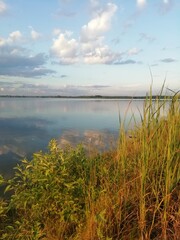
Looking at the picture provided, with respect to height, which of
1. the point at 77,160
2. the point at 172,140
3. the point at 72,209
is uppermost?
the point at 172,140

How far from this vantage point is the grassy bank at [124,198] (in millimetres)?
4234

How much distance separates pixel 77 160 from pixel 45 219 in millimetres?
1680

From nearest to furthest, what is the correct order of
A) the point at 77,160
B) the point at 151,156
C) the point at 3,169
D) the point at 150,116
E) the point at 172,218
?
1. the point at 172,218
2. the point at 151,156
3. the point at 150,116
4. the point at 77,160
5. the point at 3,169

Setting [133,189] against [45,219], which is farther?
[45,219]

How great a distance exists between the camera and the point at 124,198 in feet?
15.0

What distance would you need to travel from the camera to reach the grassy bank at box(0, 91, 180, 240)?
13.9 ft

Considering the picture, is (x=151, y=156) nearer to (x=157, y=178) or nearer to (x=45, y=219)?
(x=157, y=178)

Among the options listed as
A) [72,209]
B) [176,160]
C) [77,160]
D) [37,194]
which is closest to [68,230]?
[72,209]

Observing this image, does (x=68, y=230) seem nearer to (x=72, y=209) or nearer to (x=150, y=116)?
(x=72, y=209)

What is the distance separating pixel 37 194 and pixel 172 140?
2.81 metres

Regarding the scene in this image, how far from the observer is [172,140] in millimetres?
4461

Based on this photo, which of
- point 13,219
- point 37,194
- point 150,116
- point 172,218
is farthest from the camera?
point 13,219

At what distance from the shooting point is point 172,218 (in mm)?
4211

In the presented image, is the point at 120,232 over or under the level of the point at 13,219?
over
